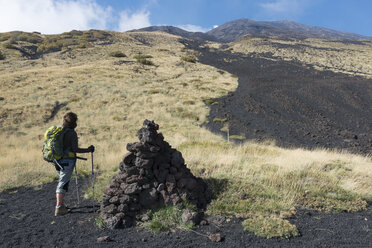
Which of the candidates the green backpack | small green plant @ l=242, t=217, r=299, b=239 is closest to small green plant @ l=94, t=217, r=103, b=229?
the green backpack

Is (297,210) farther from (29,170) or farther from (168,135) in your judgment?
(168,135)

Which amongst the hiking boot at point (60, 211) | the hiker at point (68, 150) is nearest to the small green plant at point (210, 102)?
the hiker at point (68, 150)

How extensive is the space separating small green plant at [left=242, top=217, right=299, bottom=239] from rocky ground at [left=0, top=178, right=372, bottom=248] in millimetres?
115

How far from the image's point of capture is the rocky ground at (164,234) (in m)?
4.78

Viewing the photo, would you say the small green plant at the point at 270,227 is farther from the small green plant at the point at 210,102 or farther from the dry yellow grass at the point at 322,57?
the dry yellow grass at the point at 322,57

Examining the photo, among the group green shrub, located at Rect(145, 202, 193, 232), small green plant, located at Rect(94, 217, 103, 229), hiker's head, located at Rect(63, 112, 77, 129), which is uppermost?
hiker's head, located at Rect(63, 112, 77, 129)

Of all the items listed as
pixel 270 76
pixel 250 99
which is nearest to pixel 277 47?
pixel 270 76

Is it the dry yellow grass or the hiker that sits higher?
the dry yellow grass

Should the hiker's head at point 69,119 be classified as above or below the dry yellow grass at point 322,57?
below

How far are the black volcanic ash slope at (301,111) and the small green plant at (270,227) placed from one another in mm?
11741

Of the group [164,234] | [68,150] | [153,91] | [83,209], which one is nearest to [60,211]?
[83,209]

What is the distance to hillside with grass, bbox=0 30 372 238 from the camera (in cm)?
646

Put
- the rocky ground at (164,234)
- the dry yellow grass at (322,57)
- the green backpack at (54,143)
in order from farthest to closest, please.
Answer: the dry yellow grass at (322,57) < the green backpack at (54,143) < the rocky ground at (164,234)

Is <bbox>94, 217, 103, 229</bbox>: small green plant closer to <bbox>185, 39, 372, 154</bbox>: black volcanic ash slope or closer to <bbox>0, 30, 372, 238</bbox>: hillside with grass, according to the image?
<bbox>0, 30, 372, 238</bbox>: hillside with grass
